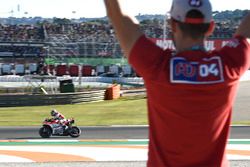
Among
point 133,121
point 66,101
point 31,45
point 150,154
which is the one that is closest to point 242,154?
point 150,154

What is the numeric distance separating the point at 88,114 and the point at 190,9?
22.8 m

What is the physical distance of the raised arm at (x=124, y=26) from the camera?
247cm

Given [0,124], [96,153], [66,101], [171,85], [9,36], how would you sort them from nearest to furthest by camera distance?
1. [171,85]
2. [96,153]
3. [0,124]
4. [66,101]
5. [9,36]

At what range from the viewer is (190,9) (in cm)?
245

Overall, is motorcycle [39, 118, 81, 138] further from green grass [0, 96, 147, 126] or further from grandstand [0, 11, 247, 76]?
grandstand [0, 11, 247, 76]

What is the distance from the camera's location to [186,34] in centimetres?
246

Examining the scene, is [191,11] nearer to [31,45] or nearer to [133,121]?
[133,121]

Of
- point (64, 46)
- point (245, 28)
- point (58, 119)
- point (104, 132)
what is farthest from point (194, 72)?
point (64, 46)

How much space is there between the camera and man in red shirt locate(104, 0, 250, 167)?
7.94ft

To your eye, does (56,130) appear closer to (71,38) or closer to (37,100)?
(37,100)

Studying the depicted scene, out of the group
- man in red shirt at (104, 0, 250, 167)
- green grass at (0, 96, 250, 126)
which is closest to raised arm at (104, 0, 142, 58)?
man in red shirt at (104, 0, 250, 167)

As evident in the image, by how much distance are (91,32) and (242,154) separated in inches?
4443

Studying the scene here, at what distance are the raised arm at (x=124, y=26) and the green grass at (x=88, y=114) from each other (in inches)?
715

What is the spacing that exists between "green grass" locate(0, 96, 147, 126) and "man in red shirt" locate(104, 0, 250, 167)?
59.6 ft
